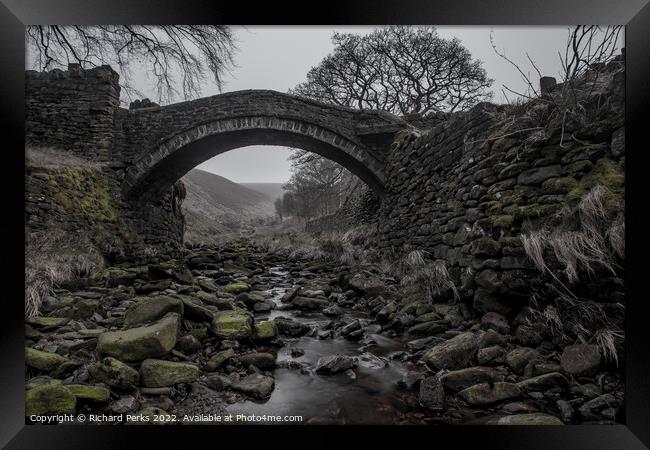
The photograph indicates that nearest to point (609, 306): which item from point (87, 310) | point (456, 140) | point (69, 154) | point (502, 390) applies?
point (502, 390)

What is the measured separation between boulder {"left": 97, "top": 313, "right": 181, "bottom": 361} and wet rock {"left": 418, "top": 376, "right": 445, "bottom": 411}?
2.04 metres

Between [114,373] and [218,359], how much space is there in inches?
30.8

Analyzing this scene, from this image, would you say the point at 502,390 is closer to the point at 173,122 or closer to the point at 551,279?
the point at 551,279

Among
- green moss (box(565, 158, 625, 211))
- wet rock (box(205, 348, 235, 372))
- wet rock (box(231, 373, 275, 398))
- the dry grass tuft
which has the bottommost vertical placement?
wet rock (box(231, 373, 275, 398))

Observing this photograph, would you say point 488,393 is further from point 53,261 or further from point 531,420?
point 53,261

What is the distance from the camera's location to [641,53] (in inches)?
64.2

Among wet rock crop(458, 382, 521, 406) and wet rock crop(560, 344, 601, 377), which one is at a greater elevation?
wet rock crop(560, 344, 601, 377)

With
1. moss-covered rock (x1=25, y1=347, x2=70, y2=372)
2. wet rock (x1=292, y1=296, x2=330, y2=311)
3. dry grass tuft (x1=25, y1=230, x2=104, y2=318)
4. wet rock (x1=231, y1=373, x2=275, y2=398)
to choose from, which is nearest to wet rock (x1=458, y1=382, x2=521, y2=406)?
wet rock (x1=231, y1=373, x2=275, y2=398)

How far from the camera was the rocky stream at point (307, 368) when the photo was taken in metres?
1.81

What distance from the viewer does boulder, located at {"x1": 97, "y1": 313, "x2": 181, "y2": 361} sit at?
86.0 inches

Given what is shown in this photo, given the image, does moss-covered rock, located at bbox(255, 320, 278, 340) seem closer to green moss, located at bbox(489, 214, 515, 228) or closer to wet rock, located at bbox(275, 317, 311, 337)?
wet rock, located at bbox(275, 317, 311, 337)
